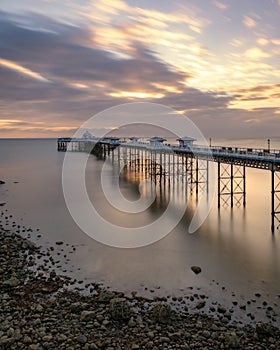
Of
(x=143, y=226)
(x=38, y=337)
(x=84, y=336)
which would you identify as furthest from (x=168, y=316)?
(x=143, y=226)

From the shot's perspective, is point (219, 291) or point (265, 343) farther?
point (219, 291)

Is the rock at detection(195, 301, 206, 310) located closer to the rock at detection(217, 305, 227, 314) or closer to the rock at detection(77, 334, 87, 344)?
the rock at detection(217, 305, 227, 314)

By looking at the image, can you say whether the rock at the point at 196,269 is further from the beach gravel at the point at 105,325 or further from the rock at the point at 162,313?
the rock at the point at 162,313

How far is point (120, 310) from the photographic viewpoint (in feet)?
41.2

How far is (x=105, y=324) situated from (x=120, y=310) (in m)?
0.76

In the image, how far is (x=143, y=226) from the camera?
2636cm

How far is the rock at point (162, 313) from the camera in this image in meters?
12.2

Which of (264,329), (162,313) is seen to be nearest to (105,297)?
(162,313)

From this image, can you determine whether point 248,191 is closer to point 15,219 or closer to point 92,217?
point 92,217

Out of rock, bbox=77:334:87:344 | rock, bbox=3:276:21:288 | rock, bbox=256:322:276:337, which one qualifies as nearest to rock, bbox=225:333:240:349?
rock, bbox=256:322:276:337

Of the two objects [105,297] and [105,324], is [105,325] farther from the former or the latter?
[105,297]

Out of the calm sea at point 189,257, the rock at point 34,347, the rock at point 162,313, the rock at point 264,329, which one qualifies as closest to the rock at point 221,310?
the calm sea at point 189,257

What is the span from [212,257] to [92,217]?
13.0 metres

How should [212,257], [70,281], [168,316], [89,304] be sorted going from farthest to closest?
[212,257]
[70,281]
[89,304]
[168,316]
